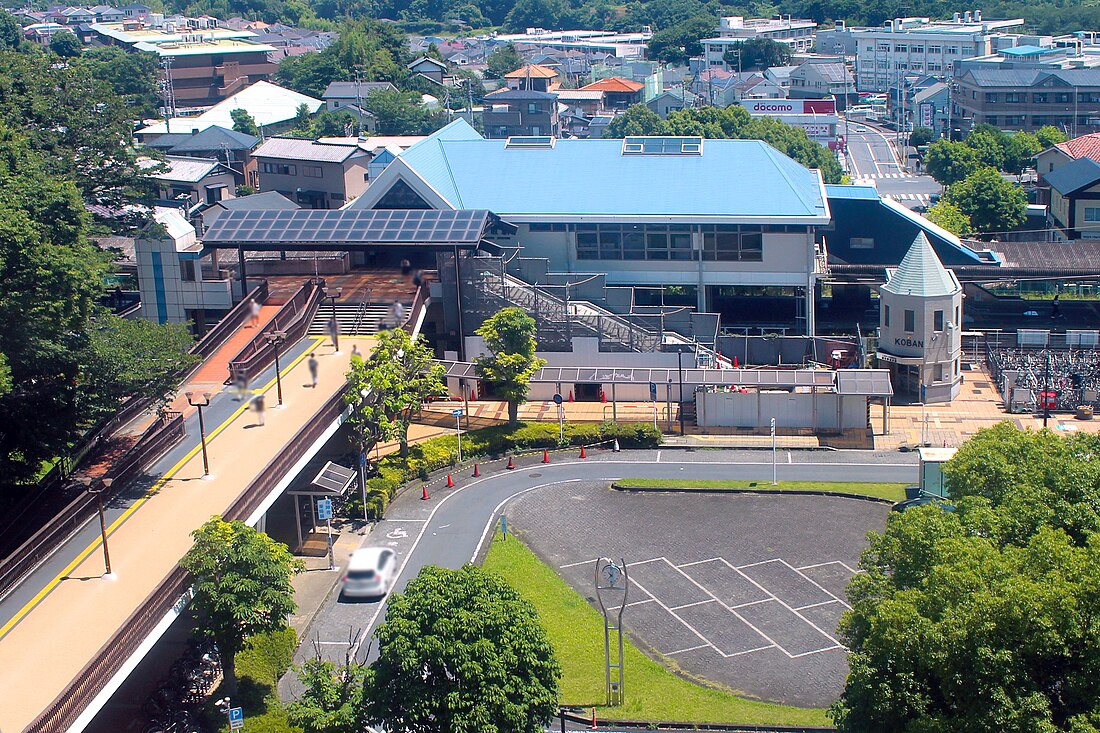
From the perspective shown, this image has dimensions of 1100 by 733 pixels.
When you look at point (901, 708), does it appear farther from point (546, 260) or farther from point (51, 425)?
point (546, 260)

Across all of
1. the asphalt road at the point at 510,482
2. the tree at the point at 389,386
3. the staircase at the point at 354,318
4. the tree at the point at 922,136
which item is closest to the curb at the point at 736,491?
the asphalt road at the point at 510,482

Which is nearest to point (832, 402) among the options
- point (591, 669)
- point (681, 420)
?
point (681, 420)

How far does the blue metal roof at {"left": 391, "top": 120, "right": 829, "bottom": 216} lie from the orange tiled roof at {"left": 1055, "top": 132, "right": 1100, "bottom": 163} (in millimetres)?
27446

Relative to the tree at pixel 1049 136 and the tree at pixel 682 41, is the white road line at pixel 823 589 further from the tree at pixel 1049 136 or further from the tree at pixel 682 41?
the tree at pixel 682 41

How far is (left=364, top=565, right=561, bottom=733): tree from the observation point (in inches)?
910

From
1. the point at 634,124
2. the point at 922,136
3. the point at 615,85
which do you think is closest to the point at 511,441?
the point at 634,124

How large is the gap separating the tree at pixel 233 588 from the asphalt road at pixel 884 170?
68.9 metres

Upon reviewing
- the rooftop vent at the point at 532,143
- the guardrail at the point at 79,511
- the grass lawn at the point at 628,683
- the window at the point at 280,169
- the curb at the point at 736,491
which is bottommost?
the grass lawn at the point at 628,683

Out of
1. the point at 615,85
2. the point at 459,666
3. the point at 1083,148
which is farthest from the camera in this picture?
the point at 615,85

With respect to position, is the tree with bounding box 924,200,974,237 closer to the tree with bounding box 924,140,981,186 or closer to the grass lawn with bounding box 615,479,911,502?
the tree with bounding box 924,140,981,186

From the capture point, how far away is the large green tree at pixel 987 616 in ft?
65.5

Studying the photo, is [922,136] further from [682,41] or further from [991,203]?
[682,41]

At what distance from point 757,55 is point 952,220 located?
278 feet

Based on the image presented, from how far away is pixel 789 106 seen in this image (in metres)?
112
